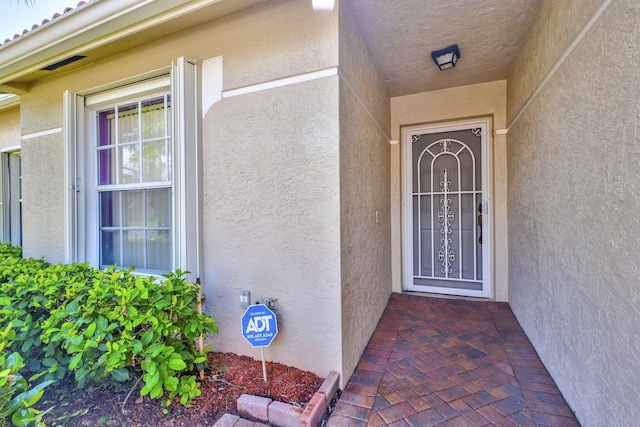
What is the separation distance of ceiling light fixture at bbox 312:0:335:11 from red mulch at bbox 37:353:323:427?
2.87 m

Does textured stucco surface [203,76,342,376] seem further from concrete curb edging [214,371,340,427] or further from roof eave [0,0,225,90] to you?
roof eave [0,0,225,90]

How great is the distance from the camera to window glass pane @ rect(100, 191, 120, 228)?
3261mm

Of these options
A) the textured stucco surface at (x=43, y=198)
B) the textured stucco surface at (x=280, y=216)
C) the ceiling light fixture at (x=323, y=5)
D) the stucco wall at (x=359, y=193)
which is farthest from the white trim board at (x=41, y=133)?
the stucco wall at (x=359, y=193)

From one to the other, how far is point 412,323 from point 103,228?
386cm

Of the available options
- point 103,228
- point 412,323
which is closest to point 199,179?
point 103,228

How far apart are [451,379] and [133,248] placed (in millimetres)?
3449

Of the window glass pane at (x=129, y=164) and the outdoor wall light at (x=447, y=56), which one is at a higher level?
the outdoor wall light at (x=447, y=56)

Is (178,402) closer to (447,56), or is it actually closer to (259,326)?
(259,326)

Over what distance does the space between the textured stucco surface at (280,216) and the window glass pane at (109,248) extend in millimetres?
1491

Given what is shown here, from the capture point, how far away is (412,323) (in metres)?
3.37

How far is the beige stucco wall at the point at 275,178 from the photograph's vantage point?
2178 mm

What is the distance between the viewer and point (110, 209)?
3307mm

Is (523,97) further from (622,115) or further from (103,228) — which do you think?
(103,228)

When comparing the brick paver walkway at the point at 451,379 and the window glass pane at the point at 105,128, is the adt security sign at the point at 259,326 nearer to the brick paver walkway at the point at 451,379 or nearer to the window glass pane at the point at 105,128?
the brick paver walkway at the point at 451,379
